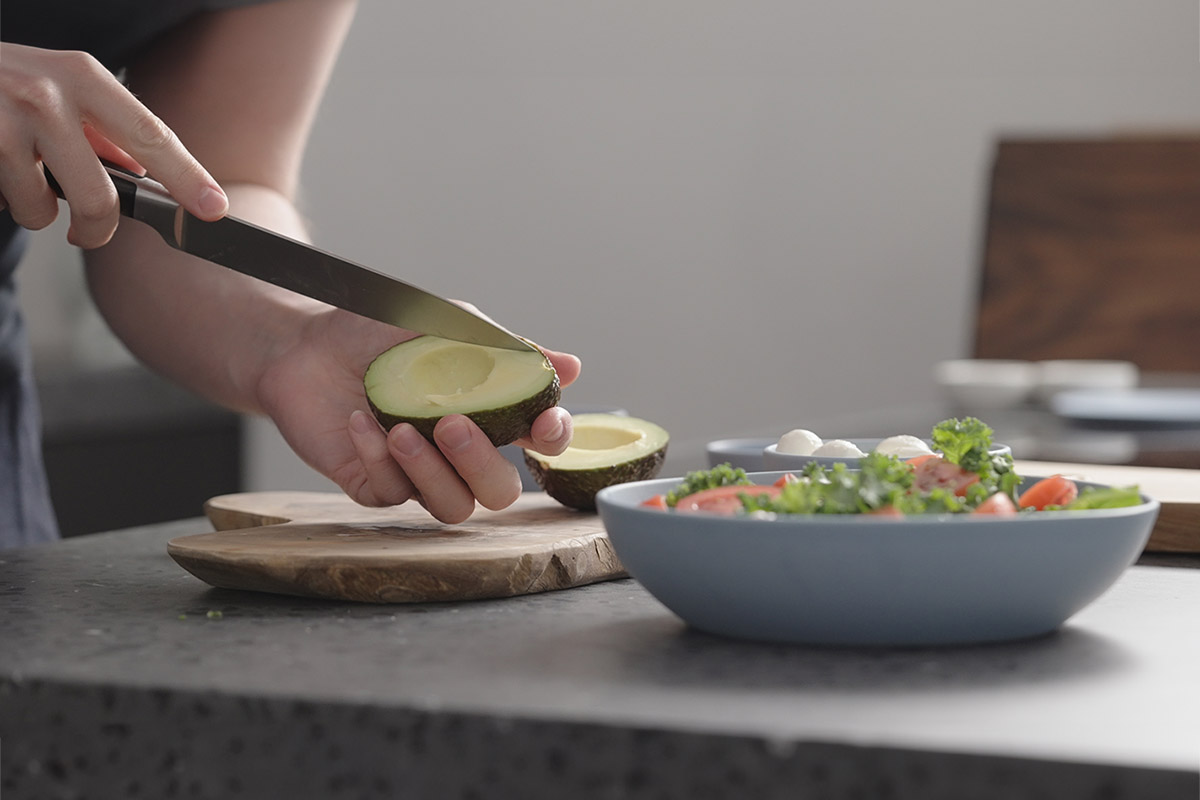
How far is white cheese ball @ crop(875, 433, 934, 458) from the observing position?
865 millimetres

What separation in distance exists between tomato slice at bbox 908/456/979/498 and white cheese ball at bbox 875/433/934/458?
7cm

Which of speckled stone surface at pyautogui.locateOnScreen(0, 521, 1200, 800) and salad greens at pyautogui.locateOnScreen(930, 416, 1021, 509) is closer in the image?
speckled stone surface at pyautogui.locateOnScreen(0, 521, 1200, 800)

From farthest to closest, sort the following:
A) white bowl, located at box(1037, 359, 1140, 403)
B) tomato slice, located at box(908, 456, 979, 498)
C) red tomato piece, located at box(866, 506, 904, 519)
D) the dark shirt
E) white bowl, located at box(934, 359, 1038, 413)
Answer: white bowl, located at box(1037, 359, 1140, 403) → white bowl, located at box(934, 359, 1038, 413) → the dark shirt → tomato slice, located at box(908, 456, 979, 498) → red tomato piece, located at box(866, 506, 904, 519)

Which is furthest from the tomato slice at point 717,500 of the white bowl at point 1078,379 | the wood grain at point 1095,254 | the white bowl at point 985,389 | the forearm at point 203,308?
the wood grain at point 1095,254

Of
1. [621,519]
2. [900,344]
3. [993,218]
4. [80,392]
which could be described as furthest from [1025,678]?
[900,344]

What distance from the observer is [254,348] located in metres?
1.19


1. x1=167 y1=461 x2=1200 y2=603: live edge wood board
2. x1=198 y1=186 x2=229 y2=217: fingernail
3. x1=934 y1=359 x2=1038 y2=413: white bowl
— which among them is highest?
x1=198 y1=186 x2=229 y2=217: fingernail

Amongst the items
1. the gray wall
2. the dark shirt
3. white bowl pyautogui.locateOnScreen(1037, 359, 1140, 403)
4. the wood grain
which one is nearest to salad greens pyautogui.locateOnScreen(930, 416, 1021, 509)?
the dark shirt

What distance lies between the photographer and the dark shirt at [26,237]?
4.52 feet

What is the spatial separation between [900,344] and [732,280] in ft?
1.86

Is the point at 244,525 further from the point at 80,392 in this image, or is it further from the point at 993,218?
the point at 993,218

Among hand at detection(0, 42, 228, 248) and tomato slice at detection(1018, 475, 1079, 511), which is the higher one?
hand at detection(0, 42, 228, 248)

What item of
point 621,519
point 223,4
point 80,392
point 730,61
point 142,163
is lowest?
point 80,392

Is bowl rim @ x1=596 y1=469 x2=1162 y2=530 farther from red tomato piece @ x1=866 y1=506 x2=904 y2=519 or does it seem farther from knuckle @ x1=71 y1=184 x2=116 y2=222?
knuckle @ x1=71 y1=184 x2=116 y2=222
